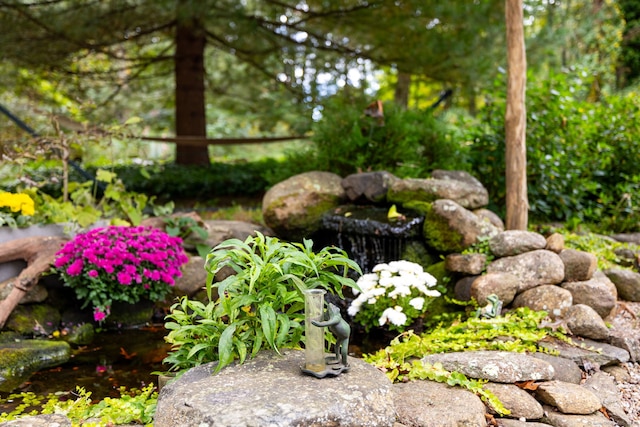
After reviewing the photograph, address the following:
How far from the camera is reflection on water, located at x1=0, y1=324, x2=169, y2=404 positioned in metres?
3.61

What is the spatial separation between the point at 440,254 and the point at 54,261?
315 cm

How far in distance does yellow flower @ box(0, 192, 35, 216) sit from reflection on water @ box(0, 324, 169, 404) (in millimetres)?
1249

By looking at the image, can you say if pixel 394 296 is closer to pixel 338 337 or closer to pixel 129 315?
pixel 338 337

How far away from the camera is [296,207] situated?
573 centimetres

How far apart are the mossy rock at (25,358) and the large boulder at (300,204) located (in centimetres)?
228

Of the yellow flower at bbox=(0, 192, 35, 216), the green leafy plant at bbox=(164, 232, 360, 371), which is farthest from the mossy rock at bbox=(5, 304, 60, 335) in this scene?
the green leafy plant at bbox=(164, 232, 360, 371)

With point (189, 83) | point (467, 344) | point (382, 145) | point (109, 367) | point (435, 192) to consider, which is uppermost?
point (189, 83)

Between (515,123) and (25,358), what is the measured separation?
→ 4.41 metres

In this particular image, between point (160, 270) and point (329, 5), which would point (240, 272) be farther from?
point (329, 5)

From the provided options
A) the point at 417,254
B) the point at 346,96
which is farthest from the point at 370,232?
the point at 346,96

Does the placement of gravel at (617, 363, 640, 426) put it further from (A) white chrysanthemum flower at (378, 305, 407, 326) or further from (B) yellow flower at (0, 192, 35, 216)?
(B) yellow flower at (0, 192, 35, 216)

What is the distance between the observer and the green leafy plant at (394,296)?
4.18m

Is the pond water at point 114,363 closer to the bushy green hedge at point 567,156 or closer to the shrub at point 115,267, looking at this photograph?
the shrub at point 115,267

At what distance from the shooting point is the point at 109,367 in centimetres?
396
